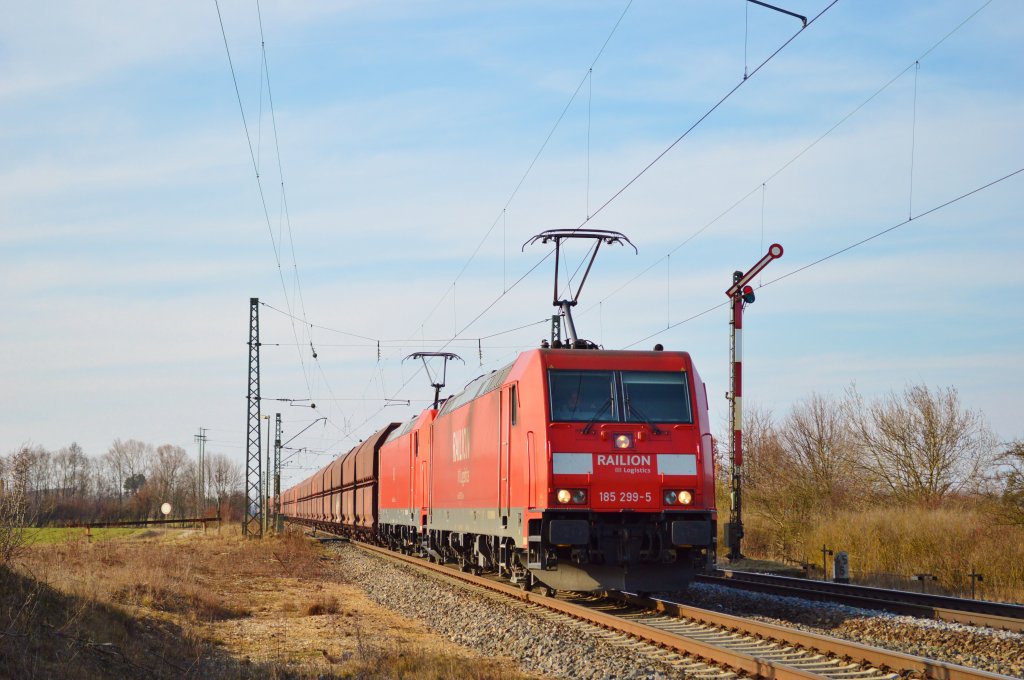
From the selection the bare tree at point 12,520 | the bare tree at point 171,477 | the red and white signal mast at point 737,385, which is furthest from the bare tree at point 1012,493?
the bare tree at point 171,477

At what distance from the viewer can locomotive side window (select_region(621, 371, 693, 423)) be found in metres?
15.0

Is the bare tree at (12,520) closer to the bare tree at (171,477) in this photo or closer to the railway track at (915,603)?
the railway track at (915,603)

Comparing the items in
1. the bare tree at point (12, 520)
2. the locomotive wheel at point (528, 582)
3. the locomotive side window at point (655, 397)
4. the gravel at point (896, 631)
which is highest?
the locomotive side window at point (655, 397)

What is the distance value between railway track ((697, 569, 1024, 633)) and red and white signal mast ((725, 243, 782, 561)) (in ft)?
18.9

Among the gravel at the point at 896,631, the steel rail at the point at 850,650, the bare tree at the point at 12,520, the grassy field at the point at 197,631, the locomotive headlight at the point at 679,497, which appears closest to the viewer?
the steel rail at the point at 850,650

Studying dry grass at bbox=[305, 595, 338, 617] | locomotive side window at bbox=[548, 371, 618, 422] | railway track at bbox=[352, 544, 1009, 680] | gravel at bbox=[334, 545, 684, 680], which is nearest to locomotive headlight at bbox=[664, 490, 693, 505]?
locomotive side window at bbox=[548, 371, 618, 422]

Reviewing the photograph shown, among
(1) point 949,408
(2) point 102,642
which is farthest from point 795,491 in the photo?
(2) point 102,642

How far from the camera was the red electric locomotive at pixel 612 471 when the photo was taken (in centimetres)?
1454

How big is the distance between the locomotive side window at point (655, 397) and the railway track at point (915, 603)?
3.64m

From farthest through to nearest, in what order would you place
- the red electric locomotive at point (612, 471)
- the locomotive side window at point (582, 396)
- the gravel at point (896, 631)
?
the locomotive side window at point (582, 396), the red electric locomotive at point (612, 471), the gravel at point (896, 631)

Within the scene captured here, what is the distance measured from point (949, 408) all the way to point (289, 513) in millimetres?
68993

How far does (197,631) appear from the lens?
14023 millimetres

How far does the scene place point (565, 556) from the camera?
1484 centimetres

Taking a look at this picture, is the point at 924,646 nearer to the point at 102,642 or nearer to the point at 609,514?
the point at 609,514
